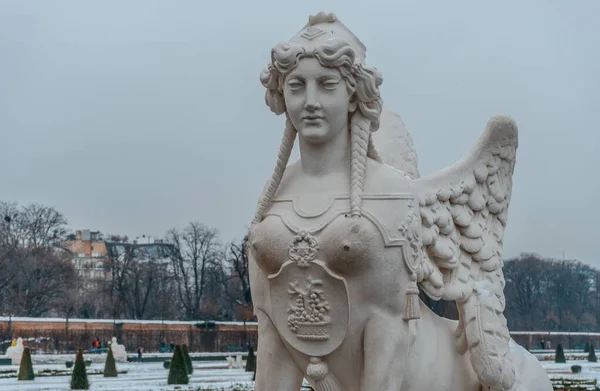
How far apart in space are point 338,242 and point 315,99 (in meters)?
0.76

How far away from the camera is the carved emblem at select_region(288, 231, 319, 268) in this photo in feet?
14.5

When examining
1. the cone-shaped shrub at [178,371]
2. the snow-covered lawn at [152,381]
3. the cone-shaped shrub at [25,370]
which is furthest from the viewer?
the cone-shaped shrub at [25,370]

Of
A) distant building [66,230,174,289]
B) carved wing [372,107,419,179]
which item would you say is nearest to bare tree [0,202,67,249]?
distant building [66,230,174,289]

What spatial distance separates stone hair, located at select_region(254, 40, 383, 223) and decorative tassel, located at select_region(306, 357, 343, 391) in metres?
0.84

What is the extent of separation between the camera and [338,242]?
14.4ft

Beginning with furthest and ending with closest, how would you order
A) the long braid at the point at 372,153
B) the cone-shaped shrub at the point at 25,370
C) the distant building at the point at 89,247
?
1. the distant building at the point at 89,247
2. the cone-shaped shrub at the point at 25,370
3. the long braid at the point at 372,153

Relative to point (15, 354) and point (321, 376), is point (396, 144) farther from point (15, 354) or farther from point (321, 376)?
point (15, 354)

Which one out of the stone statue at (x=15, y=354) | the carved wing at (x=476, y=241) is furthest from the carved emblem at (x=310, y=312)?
the stone statue at (x=15, y=354)

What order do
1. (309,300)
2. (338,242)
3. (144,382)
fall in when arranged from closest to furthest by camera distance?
(338,242), (309,300), (144,382)

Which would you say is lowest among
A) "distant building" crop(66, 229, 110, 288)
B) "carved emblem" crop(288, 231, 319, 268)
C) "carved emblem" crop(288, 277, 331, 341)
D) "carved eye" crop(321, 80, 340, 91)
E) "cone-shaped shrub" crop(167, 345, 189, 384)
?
"cone-shaped shrub" crop(167, 345, 189, 384)

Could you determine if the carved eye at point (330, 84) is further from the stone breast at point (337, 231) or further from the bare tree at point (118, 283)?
the bare tree at point (118, 283)

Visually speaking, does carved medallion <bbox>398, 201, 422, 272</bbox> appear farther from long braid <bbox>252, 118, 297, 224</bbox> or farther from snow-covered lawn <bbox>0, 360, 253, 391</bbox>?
snow-covered lawn <bbox>0, 360, 253, 391</bbox>

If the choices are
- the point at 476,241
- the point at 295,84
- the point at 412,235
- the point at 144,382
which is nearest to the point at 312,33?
the point at 295,84

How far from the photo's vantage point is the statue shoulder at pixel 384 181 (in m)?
4.58
